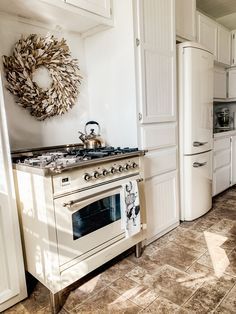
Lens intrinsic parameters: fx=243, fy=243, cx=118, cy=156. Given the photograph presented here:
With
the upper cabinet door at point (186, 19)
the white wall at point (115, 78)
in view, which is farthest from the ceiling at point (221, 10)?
the white wall at point (115, 78)

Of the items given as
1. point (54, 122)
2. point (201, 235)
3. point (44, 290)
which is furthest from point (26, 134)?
point (201, 235)

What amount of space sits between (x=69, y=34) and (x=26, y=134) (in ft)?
3.46

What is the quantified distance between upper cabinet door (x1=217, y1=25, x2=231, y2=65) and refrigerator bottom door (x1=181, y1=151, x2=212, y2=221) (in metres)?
1.72

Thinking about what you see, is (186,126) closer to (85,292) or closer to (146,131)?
(146,131)

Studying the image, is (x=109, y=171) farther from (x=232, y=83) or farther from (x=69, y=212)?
(x=232, y=83)

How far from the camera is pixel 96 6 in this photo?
197 cm

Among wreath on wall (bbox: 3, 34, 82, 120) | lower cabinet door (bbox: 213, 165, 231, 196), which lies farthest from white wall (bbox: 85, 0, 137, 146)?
lower cabinet door (bbox: 213, 165, 231, 196)

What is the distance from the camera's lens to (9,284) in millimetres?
1567

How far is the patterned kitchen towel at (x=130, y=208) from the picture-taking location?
6.12 ft

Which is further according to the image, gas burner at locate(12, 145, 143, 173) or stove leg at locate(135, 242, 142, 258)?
stove leg at locate(135, 242, 142, 258)

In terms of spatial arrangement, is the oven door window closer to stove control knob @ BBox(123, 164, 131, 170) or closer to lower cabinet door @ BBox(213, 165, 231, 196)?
stove control knob @ BBox(123, 164, 131, 170)

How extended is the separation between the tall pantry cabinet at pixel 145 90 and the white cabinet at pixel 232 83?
2.14 metres

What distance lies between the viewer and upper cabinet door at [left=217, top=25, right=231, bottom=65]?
3583 millimetres

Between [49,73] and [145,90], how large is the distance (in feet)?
2.83
